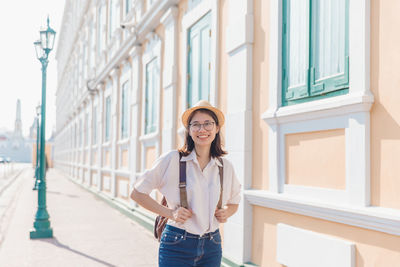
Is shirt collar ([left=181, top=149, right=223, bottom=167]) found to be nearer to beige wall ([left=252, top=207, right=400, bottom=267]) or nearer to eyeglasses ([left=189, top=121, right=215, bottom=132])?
eyeglasses ([left=189, top=121, right=215, bottom=132])

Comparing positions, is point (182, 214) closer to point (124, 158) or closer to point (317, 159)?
point (317, 159)

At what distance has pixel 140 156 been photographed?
11367mm

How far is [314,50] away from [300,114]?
66cm

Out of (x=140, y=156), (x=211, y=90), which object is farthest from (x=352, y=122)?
(x=140, y=156)

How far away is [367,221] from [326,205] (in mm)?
519

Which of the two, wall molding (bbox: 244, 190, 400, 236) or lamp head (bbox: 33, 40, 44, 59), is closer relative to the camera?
wall molding (bbox: 244, 190, 400, 236)

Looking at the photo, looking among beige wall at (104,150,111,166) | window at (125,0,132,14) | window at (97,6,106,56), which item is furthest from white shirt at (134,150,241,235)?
window at (97,6,106,56)

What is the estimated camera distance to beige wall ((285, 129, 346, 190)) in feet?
13.0

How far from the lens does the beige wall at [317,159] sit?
13.0 ft

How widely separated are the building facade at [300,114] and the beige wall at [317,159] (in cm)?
1

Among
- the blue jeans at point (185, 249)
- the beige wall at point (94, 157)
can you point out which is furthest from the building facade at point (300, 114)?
the beige wall at point (94, 157)

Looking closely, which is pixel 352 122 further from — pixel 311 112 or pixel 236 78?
pixel 236 78

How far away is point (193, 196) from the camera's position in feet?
9.12

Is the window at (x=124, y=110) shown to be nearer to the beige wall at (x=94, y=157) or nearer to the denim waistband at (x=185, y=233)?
the beige wall at (x=94, y=157)
